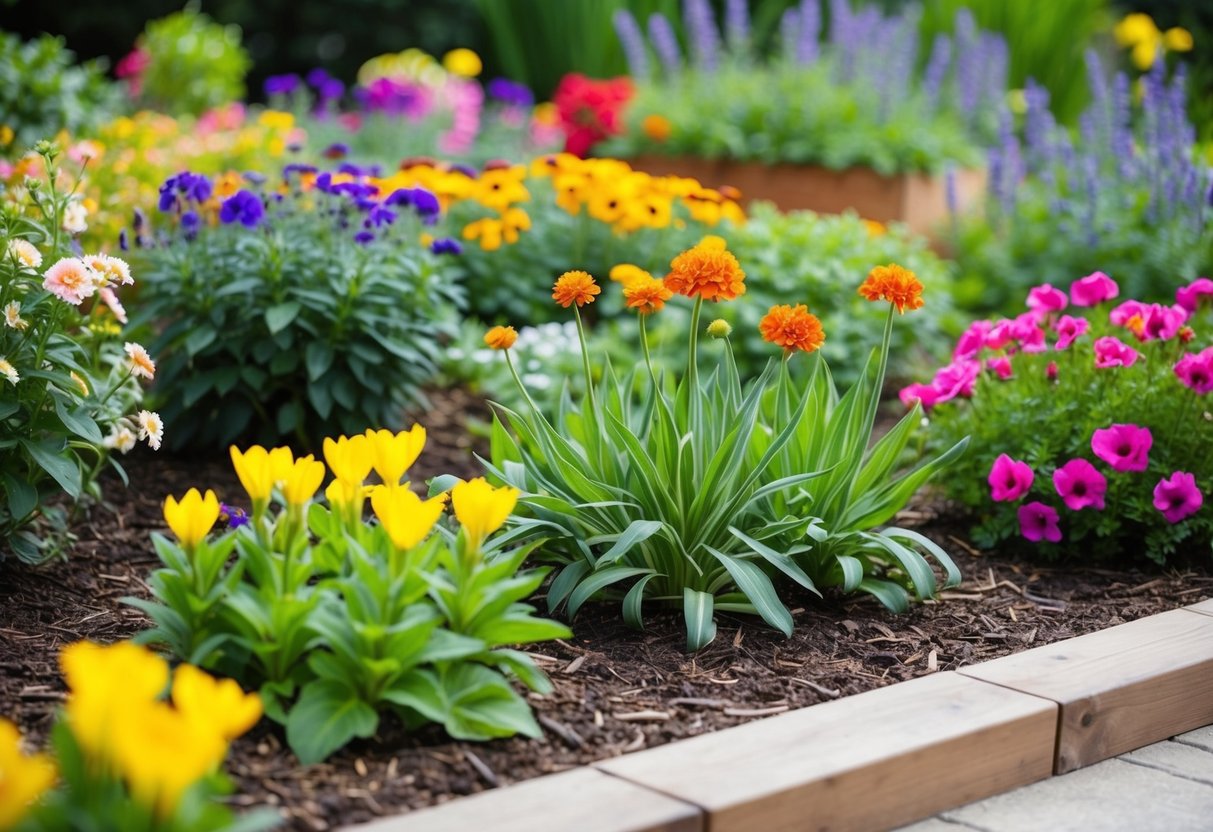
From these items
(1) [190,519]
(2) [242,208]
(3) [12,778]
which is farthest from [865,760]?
(2) [242,208]

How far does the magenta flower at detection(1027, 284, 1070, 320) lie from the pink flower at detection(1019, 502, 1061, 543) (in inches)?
25.3

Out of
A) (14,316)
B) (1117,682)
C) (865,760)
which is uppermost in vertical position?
(14,316)

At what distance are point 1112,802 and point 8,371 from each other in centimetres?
228

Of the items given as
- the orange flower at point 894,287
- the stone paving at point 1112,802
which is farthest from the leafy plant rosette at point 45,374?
the stone paving at point 1112,802

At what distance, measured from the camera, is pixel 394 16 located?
1231 centimetres

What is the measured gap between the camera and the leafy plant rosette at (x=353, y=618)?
216 centimetres

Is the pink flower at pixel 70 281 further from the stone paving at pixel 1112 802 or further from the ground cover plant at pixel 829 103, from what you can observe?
the ground cover plant at pixel 829 103

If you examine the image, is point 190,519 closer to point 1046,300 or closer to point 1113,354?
point 1113,354

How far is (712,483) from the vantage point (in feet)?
9.10

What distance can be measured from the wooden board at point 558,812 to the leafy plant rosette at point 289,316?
1928 mm

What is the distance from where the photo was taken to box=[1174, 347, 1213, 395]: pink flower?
3.23 metres

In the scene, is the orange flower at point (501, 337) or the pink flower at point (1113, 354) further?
the pink flower at point (1113, 354)

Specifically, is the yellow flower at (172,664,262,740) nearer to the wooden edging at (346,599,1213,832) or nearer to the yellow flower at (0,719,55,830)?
the yellow flower at (0,719,55,830)

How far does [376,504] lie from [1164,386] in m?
2.16
